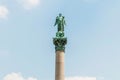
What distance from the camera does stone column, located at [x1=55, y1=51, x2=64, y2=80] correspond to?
3612 centimetres

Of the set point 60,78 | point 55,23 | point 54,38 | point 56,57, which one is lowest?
point 60,78

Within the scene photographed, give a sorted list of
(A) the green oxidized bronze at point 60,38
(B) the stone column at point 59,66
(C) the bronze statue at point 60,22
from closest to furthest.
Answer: (B) the stone column at point 59,66, (A) the green oxidized bronze at point 60,38, (C) the bronze statue at point 60,22

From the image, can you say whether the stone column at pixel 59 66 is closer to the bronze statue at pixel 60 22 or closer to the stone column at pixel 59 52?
the stone column at pixel 59 52

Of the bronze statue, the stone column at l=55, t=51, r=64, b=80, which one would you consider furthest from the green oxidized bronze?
the stone column at l=55, t=51, r=64, b=80

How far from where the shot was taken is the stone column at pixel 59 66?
3612cm

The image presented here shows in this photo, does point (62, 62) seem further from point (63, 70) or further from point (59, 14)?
point (59, 14)

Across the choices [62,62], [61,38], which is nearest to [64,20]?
[61,38]

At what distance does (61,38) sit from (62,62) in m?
3.04

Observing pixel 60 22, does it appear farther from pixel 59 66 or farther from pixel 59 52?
pixel 59 66

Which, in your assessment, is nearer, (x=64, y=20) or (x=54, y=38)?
(x=54, y=38)

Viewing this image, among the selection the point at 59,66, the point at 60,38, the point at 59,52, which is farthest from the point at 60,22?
the point at 59,66

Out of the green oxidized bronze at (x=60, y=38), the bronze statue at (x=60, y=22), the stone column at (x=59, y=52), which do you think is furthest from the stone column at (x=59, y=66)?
the bronze statue at (x=60, y=22)

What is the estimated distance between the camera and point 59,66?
3656 cm

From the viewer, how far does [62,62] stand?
121 ft
